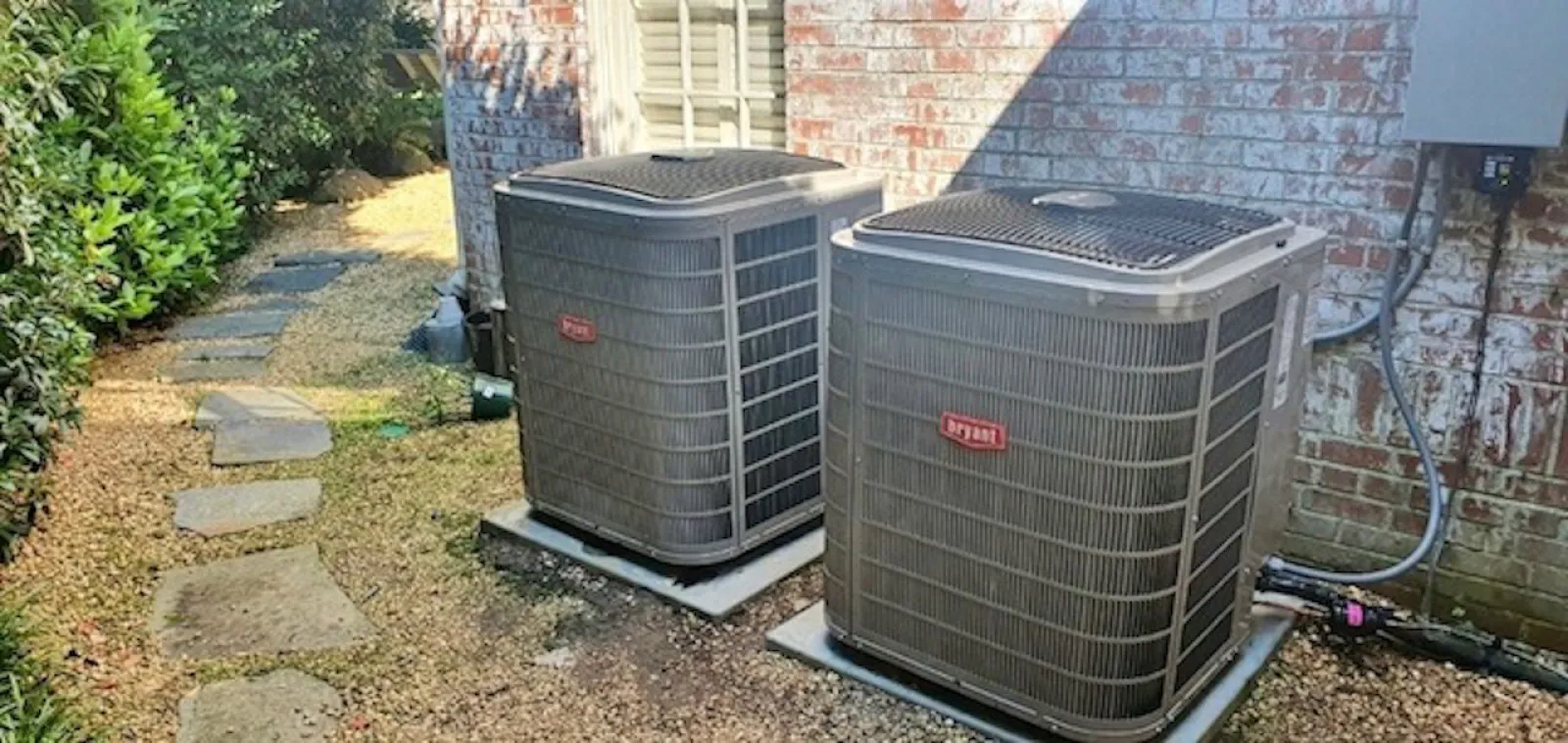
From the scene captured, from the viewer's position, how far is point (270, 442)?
4.68 m

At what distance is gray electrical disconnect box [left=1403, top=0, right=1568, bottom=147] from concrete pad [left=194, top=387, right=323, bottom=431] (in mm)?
4329

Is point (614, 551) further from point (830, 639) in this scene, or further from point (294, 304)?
point (294, 304)

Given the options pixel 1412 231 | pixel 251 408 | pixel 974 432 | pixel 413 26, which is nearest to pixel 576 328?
pixel 974 432

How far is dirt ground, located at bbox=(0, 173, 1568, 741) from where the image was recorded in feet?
8.99

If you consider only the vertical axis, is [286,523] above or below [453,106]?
below

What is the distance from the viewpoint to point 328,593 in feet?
11.3

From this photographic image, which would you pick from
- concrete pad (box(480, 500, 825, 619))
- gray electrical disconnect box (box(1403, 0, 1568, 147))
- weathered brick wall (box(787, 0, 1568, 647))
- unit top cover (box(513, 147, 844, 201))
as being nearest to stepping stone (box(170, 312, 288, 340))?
concrete pad (box(480, 500, 825, 619))

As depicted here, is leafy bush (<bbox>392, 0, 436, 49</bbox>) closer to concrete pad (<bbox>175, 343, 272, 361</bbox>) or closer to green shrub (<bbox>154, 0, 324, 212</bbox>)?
green shrub (<bbox>154, 0, 324, 212</bbox>)

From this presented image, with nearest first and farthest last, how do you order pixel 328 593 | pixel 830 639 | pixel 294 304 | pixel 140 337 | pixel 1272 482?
pixel 1272 482
pixel 830 639
pixel 328 593
pixel 140 337
pixel 294 304

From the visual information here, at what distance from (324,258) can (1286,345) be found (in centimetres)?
717

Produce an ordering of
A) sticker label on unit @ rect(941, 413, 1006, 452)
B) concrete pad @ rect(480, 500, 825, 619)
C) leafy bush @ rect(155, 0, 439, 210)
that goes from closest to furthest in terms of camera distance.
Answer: sticker label on unit @ rect(941, 413, 1006, 452)
concrete pad @ rect(480, 500, 825, 619)
leafy bush @ rect(155, 0, 439, 210)

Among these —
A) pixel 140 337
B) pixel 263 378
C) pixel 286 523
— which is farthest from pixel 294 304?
pixel 286 523

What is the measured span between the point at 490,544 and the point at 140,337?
3.65 m

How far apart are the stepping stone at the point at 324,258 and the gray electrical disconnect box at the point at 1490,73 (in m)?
7.02
